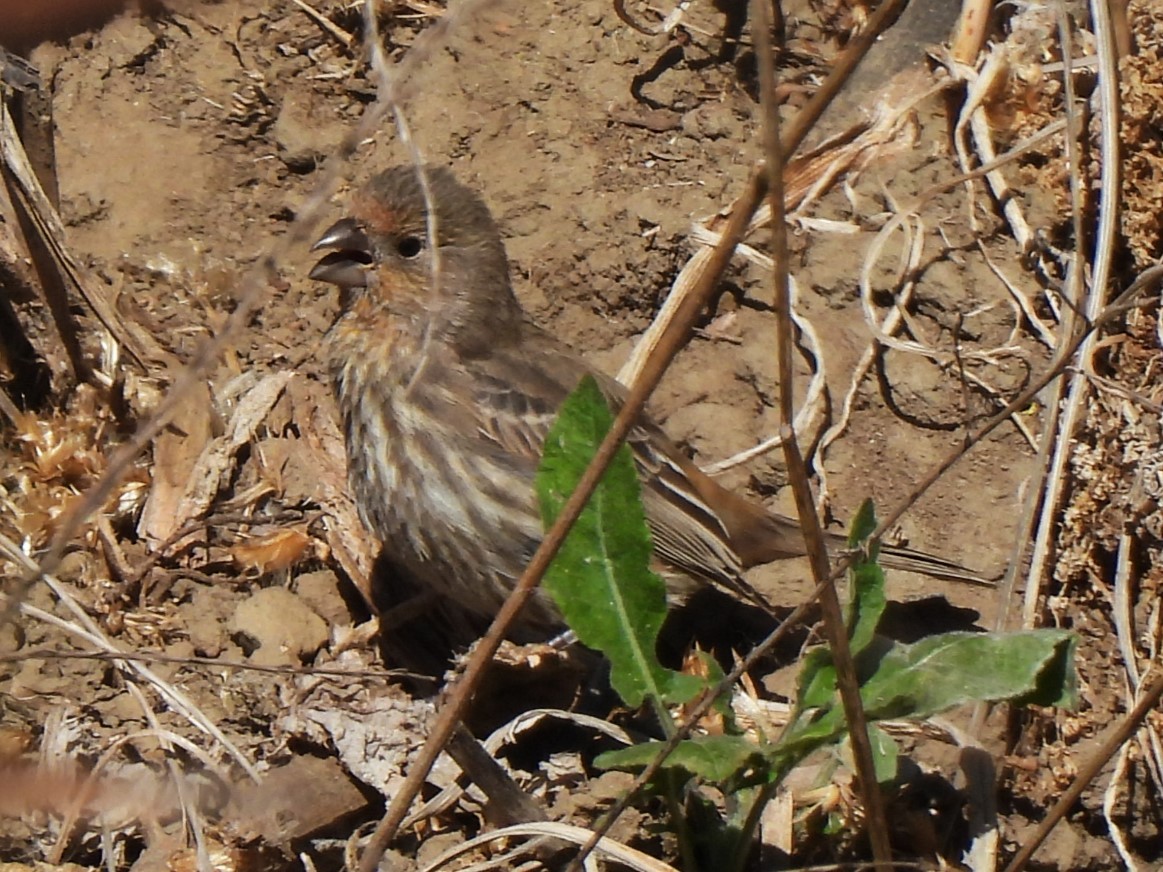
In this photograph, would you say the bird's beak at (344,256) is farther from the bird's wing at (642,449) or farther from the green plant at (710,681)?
the green plant at (710,681)

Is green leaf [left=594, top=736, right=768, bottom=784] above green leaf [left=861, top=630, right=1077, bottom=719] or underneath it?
underneath

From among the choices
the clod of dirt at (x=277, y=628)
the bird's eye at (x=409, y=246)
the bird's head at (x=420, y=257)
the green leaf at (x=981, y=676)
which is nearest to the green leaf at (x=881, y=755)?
the green leaf at (x=981, y=676)

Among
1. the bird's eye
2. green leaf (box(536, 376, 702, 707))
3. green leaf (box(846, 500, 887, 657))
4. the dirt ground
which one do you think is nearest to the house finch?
the bird's eye

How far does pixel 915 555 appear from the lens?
4.00 metres

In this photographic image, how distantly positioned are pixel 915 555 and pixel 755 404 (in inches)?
29.3

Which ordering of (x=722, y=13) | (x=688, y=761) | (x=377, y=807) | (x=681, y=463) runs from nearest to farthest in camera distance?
(x=688, y=761) → (x=377, y=807) → (x=681, y=463) → (x=722, y=13)

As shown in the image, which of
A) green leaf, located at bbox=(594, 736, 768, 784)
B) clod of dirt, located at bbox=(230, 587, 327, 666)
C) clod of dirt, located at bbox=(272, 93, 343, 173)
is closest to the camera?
green leaf, located at bbox=(594, 736, 768, 784)

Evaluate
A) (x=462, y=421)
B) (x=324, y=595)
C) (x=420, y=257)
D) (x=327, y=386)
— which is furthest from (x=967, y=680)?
(x=327, y=386)

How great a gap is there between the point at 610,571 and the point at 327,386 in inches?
77.7

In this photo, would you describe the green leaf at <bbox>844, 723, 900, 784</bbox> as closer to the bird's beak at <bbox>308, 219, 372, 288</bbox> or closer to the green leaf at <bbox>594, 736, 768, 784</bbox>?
the green leaf at <bbox>594, 736, 768, 784</bbox>

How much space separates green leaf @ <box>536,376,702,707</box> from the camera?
298 centimetres

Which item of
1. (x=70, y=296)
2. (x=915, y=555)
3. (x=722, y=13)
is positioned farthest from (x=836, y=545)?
(x=70, y=296)

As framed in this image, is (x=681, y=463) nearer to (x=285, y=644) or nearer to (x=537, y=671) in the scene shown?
(x=537, y=671)

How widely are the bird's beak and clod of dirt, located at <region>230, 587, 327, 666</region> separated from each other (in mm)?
951
